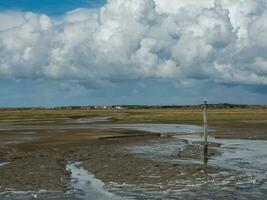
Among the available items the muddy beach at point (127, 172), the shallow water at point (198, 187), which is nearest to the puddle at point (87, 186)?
the shallow water at point (198, 187)

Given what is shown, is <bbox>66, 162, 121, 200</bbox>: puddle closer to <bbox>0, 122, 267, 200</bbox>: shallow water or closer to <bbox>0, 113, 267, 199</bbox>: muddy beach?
<bbox>0, 122, 267, 200</bbox>: shallow water

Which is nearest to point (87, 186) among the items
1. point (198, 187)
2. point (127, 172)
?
point (127, 172)

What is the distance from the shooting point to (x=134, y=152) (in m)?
36.9

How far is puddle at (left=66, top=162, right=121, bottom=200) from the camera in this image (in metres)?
19.6

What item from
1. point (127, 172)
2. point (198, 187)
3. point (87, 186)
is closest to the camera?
point (198, 187)

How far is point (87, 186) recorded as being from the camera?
21.9 metres

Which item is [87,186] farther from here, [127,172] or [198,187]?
[198,187]

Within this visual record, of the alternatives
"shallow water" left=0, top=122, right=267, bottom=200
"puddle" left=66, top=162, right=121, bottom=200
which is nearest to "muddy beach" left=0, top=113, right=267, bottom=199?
"shallow water" left=0, top=122, right=267, bottom=200

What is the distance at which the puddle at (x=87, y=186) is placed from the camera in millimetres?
19641

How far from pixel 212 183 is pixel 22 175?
9.07m

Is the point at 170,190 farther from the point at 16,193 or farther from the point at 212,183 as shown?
the point at 16,193

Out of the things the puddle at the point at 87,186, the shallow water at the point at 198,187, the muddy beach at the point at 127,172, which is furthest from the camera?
the muddy beach at the point at 127,172

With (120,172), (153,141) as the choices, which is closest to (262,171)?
(120,172)

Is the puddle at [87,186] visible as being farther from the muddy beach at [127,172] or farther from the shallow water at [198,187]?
the muddy beach at [127,172]
